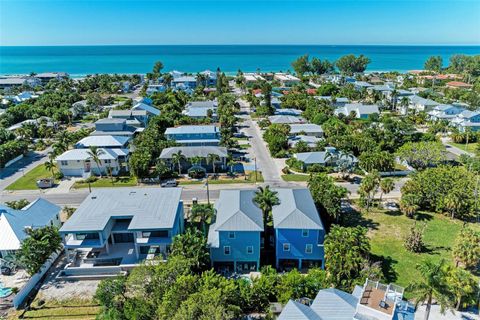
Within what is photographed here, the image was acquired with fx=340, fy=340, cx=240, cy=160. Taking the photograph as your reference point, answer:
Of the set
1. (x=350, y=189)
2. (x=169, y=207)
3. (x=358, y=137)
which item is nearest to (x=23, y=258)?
(x=169, y=207)

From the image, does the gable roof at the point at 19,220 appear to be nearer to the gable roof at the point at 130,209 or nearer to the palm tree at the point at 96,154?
the gable roof at the point at 130,209

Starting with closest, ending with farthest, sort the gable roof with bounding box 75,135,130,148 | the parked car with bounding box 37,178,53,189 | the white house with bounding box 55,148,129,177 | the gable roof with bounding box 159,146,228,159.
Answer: the parked car with bounding box 37,178,53,189, the white house with bounding box 55,148,129,177, the gable roof with bounding box 159,146,228,159, the gable roof with bounding box 75,135,130,148

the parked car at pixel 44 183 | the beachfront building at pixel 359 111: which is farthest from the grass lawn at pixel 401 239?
the beachfront building at pixel 359 111

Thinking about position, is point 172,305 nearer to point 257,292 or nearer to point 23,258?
point 257,292

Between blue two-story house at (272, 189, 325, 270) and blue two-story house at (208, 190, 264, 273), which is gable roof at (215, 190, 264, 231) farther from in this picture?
blue two-story house at (272, 189, 325, 270)

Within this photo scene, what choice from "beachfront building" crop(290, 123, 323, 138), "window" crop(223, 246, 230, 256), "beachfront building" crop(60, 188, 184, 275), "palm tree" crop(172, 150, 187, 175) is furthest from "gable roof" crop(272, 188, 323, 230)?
"beachfront building" crop(290, 123, 323, 138)

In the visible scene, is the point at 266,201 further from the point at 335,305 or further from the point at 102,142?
the point at 102,142

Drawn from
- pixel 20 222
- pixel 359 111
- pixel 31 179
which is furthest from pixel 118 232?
pixel 359 111
